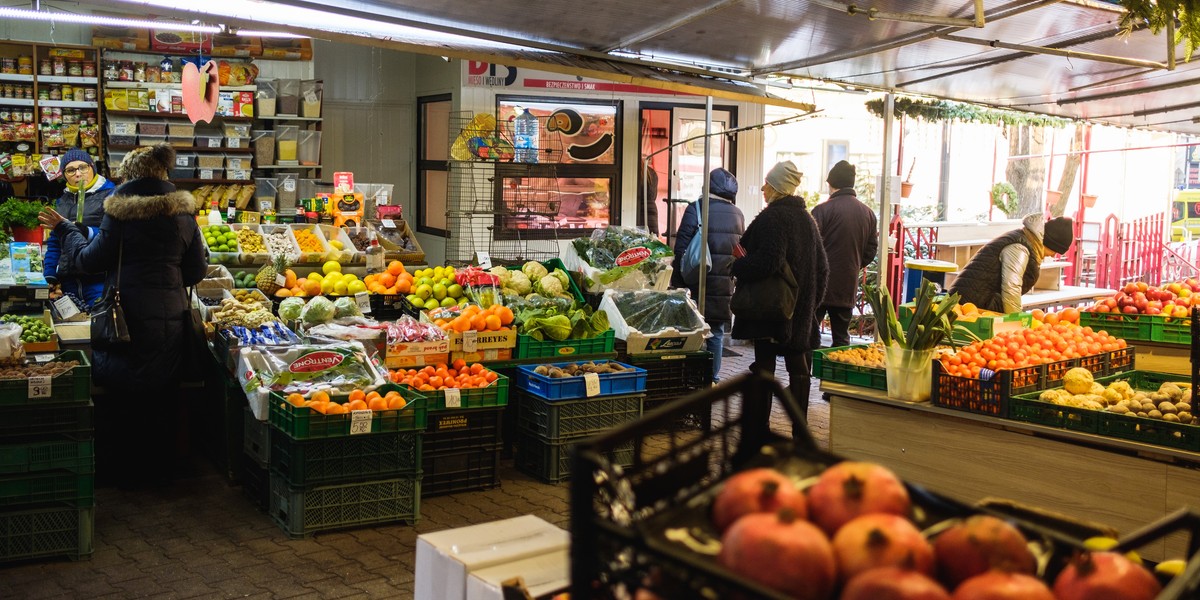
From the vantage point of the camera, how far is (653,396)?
705 centimetres

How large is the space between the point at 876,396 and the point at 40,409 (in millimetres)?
3817

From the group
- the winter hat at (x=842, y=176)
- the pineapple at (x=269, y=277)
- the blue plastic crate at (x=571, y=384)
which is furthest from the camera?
the winter hat at (x=842, y=176)

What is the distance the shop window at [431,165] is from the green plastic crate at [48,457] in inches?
290

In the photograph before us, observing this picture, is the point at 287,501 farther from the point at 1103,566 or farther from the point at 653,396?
the point at 1103,566

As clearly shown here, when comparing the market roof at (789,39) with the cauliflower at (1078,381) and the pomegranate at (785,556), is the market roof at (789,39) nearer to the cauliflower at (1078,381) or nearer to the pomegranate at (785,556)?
the cauliflower at (1078,381)

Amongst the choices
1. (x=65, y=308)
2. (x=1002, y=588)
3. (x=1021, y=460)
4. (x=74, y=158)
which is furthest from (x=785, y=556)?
(x=74, y=158)

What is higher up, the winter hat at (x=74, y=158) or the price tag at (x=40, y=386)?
the winter hat at (x=74, y=158)

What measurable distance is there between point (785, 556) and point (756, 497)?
6.0 inches

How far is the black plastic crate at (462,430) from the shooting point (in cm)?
554

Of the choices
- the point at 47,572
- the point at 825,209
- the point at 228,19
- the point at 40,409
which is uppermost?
the point at 228,19

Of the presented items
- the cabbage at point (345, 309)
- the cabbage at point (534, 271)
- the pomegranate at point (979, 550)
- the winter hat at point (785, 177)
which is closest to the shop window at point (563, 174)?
the cabbage at point (534, 271)

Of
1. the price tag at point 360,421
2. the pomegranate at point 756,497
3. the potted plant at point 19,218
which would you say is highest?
the potted plant at point 19,218

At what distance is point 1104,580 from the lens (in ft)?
4.63

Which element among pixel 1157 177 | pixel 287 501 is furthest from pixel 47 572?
pixel 1157 177
